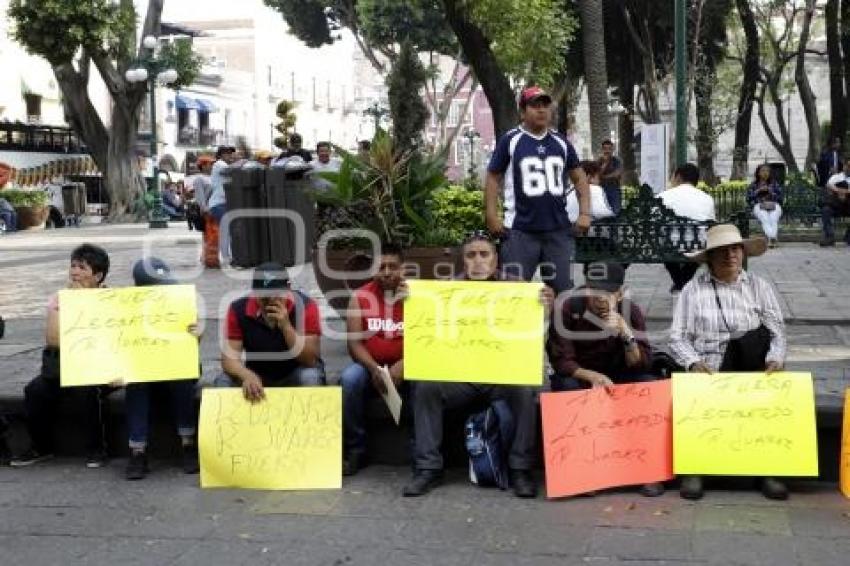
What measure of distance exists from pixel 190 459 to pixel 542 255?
2.37 m

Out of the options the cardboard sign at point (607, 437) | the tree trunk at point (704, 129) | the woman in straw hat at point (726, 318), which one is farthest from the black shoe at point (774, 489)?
the tree trunk at point (704, 129)

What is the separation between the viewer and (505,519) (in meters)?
4.99

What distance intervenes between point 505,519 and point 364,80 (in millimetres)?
99285

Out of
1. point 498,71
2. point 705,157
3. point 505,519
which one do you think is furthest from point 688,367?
point 705,157

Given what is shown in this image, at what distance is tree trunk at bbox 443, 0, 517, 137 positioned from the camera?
51.8 ft

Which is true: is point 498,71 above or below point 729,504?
above

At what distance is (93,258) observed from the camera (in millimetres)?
6043

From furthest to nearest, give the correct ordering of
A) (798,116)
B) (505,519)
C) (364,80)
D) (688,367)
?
(364,80) → (798,116) → (688,367) → (505,519)

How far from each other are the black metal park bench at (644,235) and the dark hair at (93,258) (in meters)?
4.19

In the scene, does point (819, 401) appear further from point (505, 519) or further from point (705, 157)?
point (705, 157)

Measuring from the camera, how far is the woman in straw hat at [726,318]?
548 centimetres

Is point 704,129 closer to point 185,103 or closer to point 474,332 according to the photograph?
point 474,332

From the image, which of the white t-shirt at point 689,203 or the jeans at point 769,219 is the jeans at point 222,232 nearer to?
the white t-shirt at point 689,203

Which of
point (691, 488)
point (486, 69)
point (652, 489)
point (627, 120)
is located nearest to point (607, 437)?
point (652, 489)
